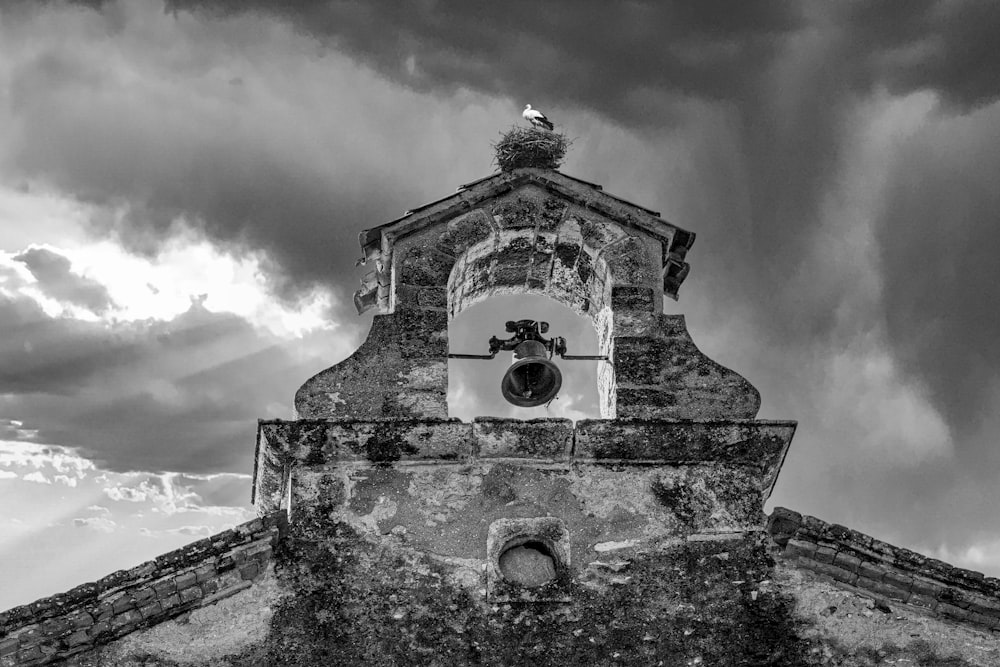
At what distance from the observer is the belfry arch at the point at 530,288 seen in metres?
8.05

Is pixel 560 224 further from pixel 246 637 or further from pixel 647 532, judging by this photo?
pixel 246 637

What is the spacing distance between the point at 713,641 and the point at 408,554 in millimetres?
1859

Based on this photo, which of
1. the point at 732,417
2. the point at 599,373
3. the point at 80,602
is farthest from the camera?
the point at 599,373

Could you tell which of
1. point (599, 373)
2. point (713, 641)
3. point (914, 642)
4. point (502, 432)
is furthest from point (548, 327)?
point (914, 642)

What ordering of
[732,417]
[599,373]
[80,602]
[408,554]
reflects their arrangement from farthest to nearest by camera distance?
[599,373] → [732,417] → [408,554] → [80,602]

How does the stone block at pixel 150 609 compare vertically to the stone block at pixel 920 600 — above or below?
below

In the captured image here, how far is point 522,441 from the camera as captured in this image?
7684mm

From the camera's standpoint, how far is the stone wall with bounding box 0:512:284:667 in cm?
659

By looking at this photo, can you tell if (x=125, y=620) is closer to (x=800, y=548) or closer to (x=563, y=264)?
(x=800, y=548)

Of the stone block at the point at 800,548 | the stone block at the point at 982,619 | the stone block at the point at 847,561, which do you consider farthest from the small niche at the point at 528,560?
the stone block at the point at 982,619

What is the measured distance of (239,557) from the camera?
7.12 metres

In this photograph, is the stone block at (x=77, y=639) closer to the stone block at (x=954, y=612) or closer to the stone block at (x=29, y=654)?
the stone block at (x=29, y=654)

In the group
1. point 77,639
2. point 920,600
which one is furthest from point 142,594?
point 920,600

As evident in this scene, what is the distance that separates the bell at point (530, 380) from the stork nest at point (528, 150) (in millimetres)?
1555
